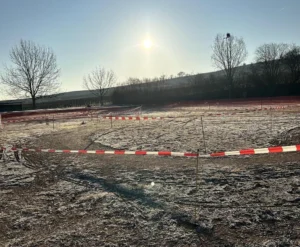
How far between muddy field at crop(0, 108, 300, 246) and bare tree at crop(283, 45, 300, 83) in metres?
55.4

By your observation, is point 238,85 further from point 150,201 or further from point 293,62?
point 150,201

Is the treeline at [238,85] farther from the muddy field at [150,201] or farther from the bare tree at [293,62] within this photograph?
the muddy field at [150,201]

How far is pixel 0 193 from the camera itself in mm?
6645

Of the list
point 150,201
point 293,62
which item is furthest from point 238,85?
point 150,201

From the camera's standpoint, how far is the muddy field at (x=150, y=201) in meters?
4.33

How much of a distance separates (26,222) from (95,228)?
1340 mm

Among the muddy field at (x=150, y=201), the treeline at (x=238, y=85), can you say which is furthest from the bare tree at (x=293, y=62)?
the muddy field at (x=150, y=201)

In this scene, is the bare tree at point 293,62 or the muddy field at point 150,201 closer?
the muddy field at point 150,201

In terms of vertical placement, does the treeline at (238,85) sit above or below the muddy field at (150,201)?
above

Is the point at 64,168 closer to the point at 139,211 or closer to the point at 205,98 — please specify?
the point at 139,211

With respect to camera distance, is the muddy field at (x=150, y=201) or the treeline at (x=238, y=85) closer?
the muddy field at (x=150, y=201)

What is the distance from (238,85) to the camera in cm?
5984

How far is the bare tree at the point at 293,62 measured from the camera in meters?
57.5

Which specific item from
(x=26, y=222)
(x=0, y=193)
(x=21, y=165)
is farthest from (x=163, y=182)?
(x=21, y=165)
